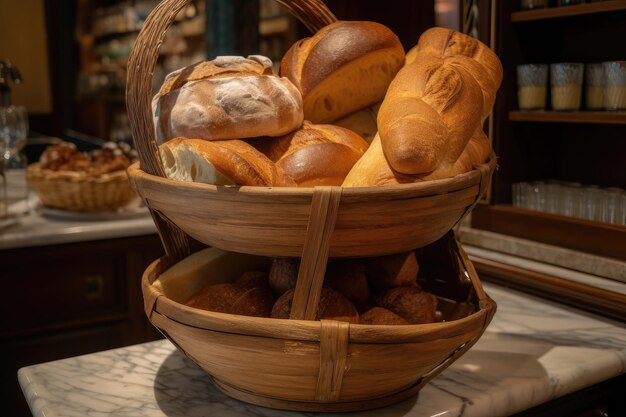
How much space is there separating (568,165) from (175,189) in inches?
39.0

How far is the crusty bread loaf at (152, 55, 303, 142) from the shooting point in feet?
2.67

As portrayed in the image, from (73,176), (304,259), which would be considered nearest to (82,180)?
(73,176)

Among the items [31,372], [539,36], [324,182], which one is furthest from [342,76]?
[539,36]

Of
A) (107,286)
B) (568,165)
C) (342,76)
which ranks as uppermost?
(342,76)

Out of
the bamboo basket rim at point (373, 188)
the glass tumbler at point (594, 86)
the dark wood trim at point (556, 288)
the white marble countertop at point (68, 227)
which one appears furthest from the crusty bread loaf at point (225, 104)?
the white marble countertop at point (68, 227)

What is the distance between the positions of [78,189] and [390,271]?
1410 millimetres

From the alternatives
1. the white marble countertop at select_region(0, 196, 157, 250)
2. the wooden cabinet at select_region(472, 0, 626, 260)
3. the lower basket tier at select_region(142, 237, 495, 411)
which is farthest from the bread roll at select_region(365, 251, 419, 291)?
the white marble countertop at select_region(0, 196, 157, 250)

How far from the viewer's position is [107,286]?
210 cm

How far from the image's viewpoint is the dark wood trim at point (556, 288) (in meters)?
1.11

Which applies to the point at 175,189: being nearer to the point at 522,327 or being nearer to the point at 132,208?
the point at 522,327

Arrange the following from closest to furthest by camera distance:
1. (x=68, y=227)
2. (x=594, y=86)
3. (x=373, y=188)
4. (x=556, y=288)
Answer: (x=373, y=188)
(x=556, y=288)
(x=594, y=86)
(x=68, y=227)

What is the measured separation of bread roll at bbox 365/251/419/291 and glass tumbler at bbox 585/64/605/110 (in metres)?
0.64

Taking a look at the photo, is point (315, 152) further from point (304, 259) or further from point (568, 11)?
point (568, 11)

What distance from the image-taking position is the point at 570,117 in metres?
1.31
